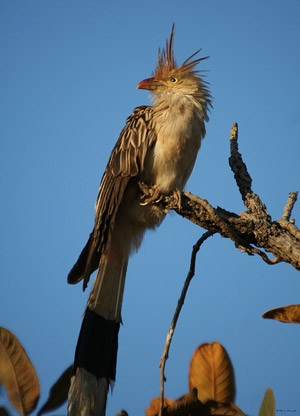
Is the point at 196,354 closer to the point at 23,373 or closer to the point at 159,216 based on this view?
the point at 23,373

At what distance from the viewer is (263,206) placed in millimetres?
3469

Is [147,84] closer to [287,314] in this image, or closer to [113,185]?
[113,185]

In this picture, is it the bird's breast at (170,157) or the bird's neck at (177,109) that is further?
the bird's neck at (177,109)

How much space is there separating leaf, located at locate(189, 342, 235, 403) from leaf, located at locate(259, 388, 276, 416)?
0.25 metres

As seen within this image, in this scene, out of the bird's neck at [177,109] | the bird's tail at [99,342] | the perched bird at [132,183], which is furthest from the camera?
the bird's neck at [177,109]

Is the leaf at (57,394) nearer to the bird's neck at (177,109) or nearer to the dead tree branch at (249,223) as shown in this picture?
the dead tree branch at (249,223)

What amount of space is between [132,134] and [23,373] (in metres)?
2.78

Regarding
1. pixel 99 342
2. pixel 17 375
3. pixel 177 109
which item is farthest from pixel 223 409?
pixel 177 109

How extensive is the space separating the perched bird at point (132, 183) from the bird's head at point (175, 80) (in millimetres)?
16

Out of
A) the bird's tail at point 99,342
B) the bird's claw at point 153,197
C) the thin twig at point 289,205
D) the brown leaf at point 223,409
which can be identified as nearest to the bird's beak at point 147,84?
the bird's claw at point 153,197

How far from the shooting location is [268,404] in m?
1.95

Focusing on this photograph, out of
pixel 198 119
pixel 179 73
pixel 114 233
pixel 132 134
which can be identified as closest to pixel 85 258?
pixel 114 233

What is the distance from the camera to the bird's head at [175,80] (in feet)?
16.1

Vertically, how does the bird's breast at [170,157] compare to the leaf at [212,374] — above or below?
above
